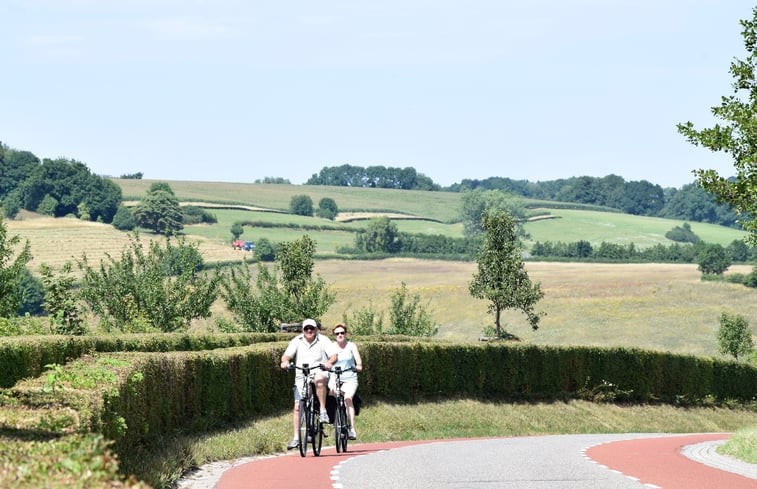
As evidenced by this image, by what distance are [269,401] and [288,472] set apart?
33.4 ft

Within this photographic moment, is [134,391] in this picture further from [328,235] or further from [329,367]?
[328,235]

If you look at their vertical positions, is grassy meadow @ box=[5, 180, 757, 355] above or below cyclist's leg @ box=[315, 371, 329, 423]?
below

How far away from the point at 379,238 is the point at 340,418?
145 m

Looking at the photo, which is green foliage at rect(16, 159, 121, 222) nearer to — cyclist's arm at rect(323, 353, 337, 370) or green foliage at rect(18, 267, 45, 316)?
green foliage at rect(18, 267, 45, 316)

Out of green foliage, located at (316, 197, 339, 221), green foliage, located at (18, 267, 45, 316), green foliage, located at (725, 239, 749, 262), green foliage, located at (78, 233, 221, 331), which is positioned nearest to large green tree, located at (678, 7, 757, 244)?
green foliage, located at (78, 233, 221, 331)

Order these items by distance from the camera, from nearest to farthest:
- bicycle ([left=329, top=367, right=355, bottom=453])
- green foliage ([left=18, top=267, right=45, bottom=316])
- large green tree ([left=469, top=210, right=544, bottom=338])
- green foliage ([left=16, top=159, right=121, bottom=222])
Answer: bicycle ([left=329, top=367, right=355, bottom=453]), large green tree ([left=469, top=210, right=544, bottom=338]), green foliage ([left=18, top=267, right=45, bottom=316]), green foliage ([left=16, top=159, right=121, bottom=222])

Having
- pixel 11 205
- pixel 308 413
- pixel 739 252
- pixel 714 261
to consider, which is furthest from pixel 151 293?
pixel 11 205

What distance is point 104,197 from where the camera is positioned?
166 m

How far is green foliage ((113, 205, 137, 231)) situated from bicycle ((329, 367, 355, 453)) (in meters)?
139

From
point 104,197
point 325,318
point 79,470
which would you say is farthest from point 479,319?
point 79,470

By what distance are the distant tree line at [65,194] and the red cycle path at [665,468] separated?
14461cm

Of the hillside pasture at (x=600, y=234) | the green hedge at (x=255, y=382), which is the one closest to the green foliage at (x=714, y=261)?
the hillside pasture at (x=600, y=234)

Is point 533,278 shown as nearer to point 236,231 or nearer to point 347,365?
point 236,231

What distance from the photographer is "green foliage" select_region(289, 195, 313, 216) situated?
194 metres
